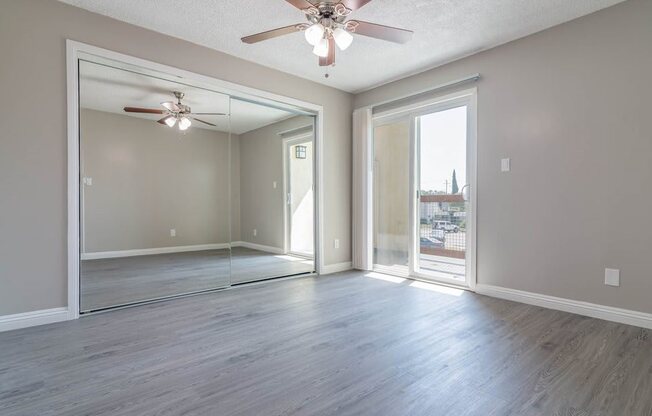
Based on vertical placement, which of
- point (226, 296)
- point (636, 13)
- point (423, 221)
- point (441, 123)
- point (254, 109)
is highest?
point (636, 13)

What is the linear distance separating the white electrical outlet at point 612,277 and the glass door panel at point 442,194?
1.27 m

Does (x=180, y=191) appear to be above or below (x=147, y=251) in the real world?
above

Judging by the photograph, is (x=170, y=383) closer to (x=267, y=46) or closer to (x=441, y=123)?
(x=267, y=46)

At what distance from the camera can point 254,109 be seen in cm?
430

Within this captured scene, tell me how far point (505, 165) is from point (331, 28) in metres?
2.26

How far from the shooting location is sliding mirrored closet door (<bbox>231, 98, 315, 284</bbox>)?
4.60 metres

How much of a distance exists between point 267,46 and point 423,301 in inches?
124

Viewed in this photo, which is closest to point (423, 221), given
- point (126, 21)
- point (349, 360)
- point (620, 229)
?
point (620, 229)

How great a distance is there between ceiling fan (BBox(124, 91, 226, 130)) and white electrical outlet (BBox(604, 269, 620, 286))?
4.29 metres

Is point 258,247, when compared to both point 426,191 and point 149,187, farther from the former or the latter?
point 426,191

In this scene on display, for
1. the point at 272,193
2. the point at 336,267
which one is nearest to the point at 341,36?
the point at 272,193

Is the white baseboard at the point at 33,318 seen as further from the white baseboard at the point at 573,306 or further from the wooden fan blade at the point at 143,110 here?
the white baseboard at the point at 573,306

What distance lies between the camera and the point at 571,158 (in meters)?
2.93

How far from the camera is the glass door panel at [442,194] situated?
3.78 meters
